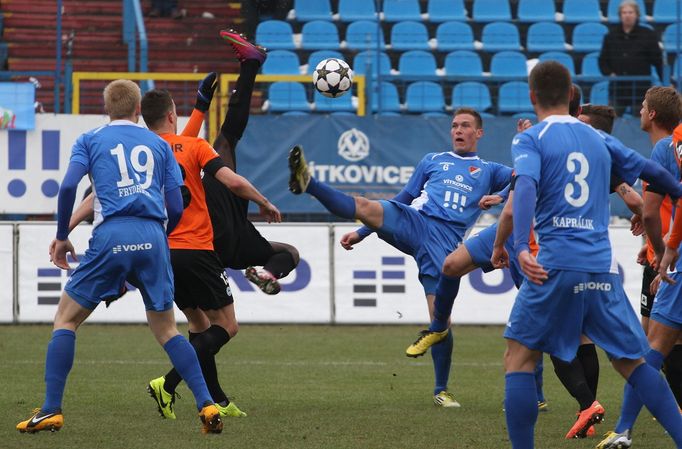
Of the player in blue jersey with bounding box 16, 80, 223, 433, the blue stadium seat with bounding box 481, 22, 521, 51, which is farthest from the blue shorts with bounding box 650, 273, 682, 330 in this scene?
the blue stadium seat with bounding box 481, 22, 521, 51

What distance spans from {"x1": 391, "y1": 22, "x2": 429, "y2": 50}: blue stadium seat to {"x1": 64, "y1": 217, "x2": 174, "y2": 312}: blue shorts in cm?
1370

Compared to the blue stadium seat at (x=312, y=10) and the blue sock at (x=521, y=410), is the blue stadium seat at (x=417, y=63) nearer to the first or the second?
the blue stadium seat at (x=312, y=10)

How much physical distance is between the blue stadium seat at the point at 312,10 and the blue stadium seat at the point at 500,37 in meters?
2.82

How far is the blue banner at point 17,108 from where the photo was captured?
54.1ft

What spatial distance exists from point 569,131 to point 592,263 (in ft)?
2.21

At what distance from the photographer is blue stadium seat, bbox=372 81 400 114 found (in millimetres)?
18859

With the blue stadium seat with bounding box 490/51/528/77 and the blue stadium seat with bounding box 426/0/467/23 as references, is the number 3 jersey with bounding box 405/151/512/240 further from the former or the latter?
the blue stadium seat with bounding box 426/0/467/23

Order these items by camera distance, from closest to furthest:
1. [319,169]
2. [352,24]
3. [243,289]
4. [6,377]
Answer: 1. [6,377]
2. [243,289]
3. [319,169]
4. [352,24]

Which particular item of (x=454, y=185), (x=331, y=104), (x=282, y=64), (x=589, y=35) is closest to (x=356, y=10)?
(x=282, y=64)

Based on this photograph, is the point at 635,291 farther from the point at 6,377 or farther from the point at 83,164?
the point at 83,164

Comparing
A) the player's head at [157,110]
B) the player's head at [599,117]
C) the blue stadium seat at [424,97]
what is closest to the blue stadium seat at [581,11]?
the blue stadium seat at [424,97]

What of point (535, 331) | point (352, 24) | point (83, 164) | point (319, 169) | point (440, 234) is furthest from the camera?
point (352, 24)

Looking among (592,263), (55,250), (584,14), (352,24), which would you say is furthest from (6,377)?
(584,14)

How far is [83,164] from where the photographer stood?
7.32 m
